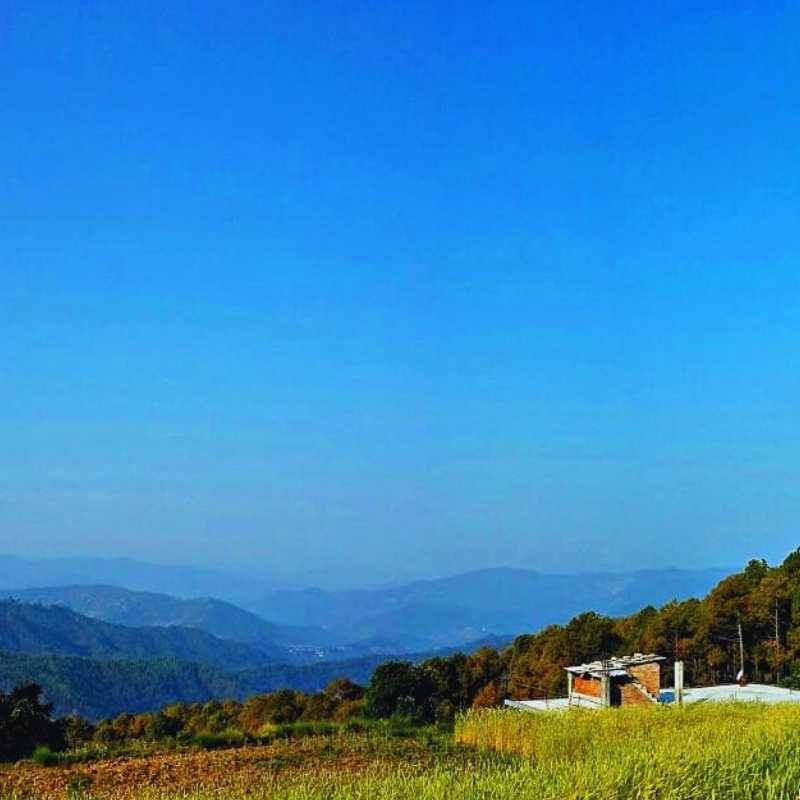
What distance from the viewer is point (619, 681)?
27.3m

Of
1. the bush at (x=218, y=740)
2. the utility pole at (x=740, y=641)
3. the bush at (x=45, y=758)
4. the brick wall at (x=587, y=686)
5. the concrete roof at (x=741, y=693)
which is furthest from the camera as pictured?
the utility pole at (x=740, y=641)

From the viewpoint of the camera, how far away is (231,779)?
1080 cm

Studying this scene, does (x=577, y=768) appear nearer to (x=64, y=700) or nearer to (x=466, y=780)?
(x=466, y=780)

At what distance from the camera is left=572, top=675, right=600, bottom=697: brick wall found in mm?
27875

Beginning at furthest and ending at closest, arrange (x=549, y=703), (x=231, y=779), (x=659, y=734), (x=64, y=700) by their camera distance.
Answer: (x=64, y=700)
(x=549, y=703)
(x=659, y=734)
(x=231, y=779)

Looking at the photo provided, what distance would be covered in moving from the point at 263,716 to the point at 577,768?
1363 inches

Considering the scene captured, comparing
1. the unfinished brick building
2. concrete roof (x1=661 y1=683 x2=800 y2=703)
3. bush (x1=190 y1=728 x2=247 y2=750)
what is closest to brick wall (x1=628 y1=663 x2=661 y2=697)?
the unfinished brick building

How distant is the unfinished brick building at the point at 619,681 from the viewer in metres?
26.7

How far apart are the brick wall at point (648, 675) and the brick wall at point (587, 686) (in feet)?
3.41

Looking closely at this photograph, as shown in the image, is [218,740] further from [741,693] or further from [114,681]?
[114,681]

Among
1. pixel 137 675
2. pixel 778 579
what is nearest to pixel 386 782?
pixel 778 579

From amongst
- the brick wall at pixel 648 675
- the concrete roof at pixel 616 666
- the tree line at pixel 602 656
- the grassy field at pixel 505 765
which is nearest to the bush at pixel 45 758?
the grassy field at pixel 505 765

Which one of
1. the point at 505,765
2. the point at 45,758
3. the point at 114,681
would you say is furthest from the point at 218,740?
the point at 114,681

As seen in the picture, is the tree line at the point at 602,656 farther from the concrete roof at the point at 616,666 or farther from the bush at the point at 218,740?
the bush at the point at 218,740
